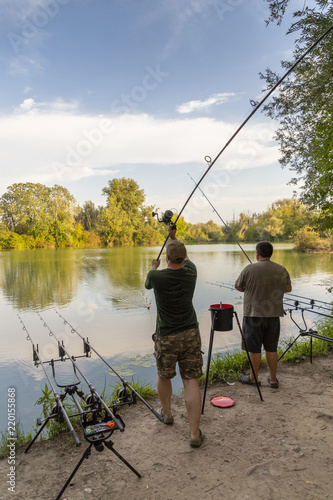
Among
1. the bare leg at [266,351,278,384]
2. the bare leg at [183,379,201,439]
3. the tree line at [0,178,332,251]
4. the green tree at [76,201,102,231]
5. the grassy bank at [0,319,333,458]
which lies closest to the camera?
the bare leg at [183,379,201,439]

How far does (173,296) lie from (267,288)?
1265 mm

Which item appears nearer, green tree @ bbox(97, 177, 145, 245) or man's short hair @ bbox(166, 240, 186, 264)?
man's short hair @ bbox(166, 240, 186, 264)

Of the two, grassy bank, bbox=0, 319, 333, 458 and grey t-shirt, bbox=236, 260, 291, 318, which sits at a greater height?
grey t-shirt, bbox=236, 260, 291, 318

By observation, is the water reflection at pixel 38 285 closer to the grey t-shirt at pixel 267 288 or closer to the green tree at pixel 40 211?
the grey t-shirt at pixel 267 288

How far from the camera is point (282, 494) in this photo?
2066mm

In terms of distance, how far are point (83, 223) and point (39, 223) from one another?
11.3 m

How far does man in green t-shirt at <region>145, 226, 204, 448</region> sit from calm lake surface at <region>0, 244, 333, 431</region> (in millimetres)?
1901

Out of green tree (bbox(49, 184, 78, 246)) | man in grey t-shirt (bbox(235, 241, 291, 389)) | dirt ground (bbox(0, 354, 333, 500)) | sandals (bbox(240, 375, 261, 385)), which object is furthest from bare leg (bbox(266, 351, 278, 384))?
green tree (bbox(49, 184, 78, 246))

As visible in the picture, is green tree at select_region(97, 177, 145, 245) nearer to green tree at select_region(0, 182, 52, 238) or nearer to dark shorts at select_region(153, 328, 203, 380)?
green tree at select_region(0, 182, 52, 238)

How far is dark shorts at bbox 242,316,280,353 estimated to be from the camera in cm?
349

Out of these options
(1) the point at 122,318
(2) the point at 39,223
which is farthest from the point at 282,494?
(2) the point at 39,223

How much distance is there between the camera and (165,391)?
2838 mm

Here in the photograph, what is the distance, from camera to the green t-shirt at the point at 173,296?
259 centimetres

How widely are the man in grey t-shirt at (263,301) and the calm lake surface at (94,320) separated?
4.78ft
